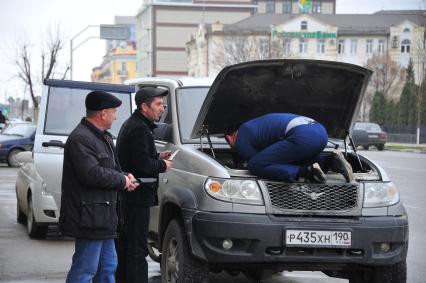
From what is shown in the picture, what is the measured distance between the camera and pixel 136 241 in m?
6.48

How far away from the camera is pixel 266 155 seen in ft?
20.2

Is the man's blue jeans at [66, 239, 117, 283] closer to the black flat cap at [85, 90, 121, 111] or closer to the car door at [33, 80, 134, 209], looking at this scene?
the black flat cap at [85, 90, 121, 111]

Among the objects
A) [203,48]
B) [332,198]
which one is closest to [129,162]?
[332,198]

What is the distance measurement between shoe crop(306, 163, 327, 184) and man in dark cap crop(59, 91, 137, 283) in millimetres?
1459

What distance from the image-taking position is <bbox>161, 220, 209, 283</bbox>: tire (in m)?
6.09

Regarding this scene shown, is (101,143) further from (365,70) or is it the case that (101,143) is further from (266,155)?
(365,70)

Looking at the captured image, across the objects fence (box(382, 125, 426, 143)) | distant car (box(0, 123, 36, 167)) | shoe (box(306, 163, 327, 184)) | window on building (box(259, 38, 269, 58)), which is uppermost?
window on building (box(259, 38, 269, 58))

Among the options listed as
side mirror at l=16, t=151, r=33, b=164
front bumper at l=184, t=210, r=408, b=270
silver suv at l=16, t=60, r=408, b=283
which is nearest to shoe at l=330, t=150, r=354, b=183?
silver suv at l=16, t=60, r=408, b=283

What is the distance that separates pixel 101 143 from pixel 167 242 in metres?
1.44

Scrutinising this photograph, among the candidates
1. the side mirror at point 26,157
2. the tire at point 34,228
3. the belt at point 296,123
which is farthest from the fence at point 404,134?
the belt at point 296,123

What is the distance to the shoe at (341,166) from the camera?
20.7 feet

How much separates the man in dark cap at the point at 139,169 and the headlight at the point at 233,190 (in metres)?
0.50

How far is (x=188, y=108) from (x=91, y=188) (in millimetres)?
2538

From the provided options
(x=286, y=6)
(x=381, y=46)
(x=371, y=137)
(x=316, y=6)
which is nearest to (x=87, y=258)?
(x=371, y=137)
